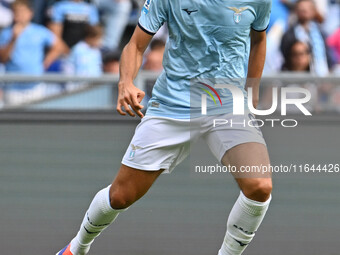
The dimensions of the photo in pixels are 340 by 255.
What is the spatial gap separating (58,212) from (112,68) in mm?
3803

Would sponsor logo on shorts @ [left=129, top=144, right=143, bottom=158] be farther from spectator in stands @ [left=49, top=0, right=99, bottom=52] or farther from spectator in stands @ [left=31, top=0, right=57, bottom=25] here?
spectator in stands @ [left=31, top=0, right=57, bottom=25]

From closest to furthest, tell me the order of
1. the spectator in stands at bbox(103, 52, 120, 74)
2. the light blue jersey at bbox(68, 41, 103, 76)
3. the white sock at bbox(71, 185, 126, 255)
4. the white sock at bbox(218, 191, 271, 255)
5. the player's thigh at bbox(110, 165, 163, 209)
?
the white sock at bbox(218, 191, 271, 255), the player's thigh at bbox(110, 165, 163, 209), the white sock at bbox(71, 185, 126, 255), the spectator in stands at bbox(103, 52, 120, 74), the light blue jersey at bbox(68, 41, 103, 76)

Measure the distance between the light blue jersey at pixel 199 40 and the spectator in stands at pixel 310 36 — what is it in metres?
5.27

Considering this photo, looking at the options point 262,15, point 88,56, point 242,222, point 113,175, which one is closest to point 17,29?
point 88,56

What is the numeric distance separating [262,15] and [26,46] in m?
6.06

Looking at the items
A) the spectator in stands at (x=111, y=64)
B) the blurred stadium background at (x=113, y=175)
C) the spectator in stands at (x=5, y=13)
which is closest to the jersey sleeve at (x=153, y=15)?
the blurred stadium background at (x=113, y=175)

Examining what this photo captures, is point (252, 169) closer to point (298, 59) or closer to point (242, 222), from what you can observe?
point (242, 222)

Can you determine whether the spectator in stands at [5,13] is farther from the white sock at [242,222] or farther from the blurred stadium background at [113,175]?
the white sock at [242,222]

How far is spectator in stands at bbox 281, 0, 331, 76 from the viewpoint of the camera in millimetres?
10016

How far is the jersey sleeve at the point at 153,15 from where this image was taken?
457 cm

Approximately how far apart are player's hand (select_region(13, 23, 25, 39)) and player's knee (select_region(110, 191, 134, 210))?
6.04 metres

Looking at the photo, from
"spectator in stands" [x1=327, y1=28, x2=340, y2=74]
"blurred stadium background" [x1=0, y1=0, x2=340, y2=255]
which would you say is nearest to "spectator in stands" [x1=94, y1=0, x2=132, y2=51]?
"spectator in stands" [x1=327, y1=28, x2=340, y2=74]

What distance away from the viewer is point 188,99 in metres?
4.69

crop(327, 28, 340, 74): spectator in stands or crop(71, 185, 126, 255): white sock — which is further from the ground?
crop(71, 185, 126, 255): white sock
